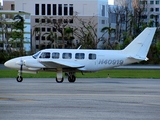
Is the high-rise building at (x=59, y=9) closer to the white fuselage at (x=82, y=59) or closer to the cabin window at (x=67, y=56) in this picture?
the white fuselage at (x=82, y=59)

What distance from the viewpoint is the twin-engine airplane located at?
1496 inches

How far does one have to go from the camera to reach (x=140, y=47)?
130 feet

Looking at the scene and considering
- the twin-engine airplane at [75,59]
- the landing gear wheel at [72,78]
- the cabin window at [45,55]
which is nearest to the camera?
the twin-engine airplane at [75,59]

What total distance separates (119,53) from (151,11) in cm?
9296

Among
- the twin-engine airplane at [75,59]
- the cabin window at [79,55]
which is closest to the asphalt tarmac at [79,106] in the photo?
the twin-engine airplane at [75,59]

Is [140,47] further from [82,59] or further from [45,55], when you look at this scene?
[45,55]

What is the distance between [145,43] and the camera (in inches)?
1570

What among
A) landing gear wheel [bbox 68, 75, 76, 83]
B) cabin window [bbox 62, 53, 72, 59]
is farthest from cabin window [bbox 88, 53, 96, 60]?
landing gear wheel [bbox 68, 75, 76, 83]

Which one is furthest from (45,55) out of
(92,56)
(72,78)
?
(92,56)

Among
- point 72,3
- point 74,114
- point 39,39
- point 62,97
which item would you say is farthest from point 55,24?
point 74,114

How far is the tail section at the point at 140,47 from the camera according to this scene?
3950cm

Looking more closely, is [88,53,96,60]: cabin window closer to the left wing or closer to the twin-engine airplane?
the twin-engine airplane

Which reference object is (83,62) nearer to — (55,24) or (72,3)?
(55,24)

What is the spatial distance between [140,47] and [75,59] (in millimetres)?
3977
